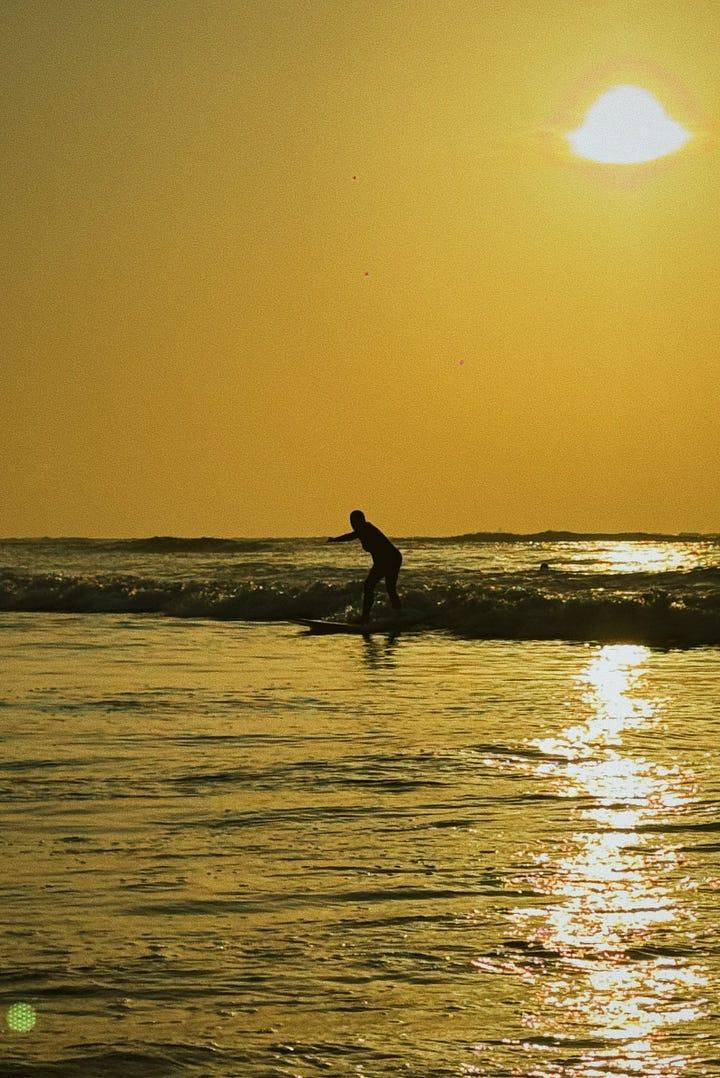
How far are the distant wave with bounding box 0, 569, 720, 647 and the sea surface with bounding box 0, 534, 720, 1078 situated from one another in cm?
817

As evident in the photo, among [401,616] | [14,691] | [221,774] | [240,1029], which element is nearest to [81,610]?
[401,616]

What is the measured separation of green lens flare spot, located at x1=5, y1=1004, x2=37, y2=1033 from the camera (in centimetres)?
488

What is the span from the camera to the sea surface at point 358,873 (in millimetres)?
4801

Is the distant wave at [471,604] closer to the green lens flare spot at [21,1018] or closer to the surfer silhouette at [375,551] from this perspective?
the surfer silhouette at [375,551]

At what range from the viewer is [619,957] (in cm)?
557

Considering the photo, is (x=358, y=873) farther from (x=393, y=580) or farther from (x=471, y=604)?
(x=471, y=604)

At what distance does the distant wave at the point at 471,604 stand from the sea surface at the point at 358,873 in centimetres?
817

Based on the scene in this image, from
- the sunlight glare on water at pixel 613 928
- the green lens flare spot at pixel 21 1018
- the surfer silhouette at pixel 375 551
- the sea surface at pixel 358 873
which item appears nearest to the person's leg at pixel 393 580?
the surfer silhouette at pixel 375 551

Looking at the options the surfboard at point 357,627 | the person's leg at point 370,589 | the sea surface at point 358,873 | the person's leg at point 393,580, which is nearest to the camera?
the sea surface at point 358,873

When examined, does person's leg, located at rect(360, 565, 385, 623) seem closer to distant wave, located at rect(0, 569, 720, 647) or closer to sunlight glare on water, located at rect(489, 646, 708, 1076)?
distant wave, located at rect(0, 569, 720, 647)

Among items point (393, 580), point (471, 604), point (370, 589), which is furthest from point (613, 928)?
point (471, 604)

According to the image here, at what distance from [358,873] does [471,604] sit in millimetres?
21029

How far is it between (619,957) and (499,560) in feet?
142

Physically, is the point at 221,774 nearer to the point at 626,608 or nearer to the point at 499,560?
the point at 626,608
